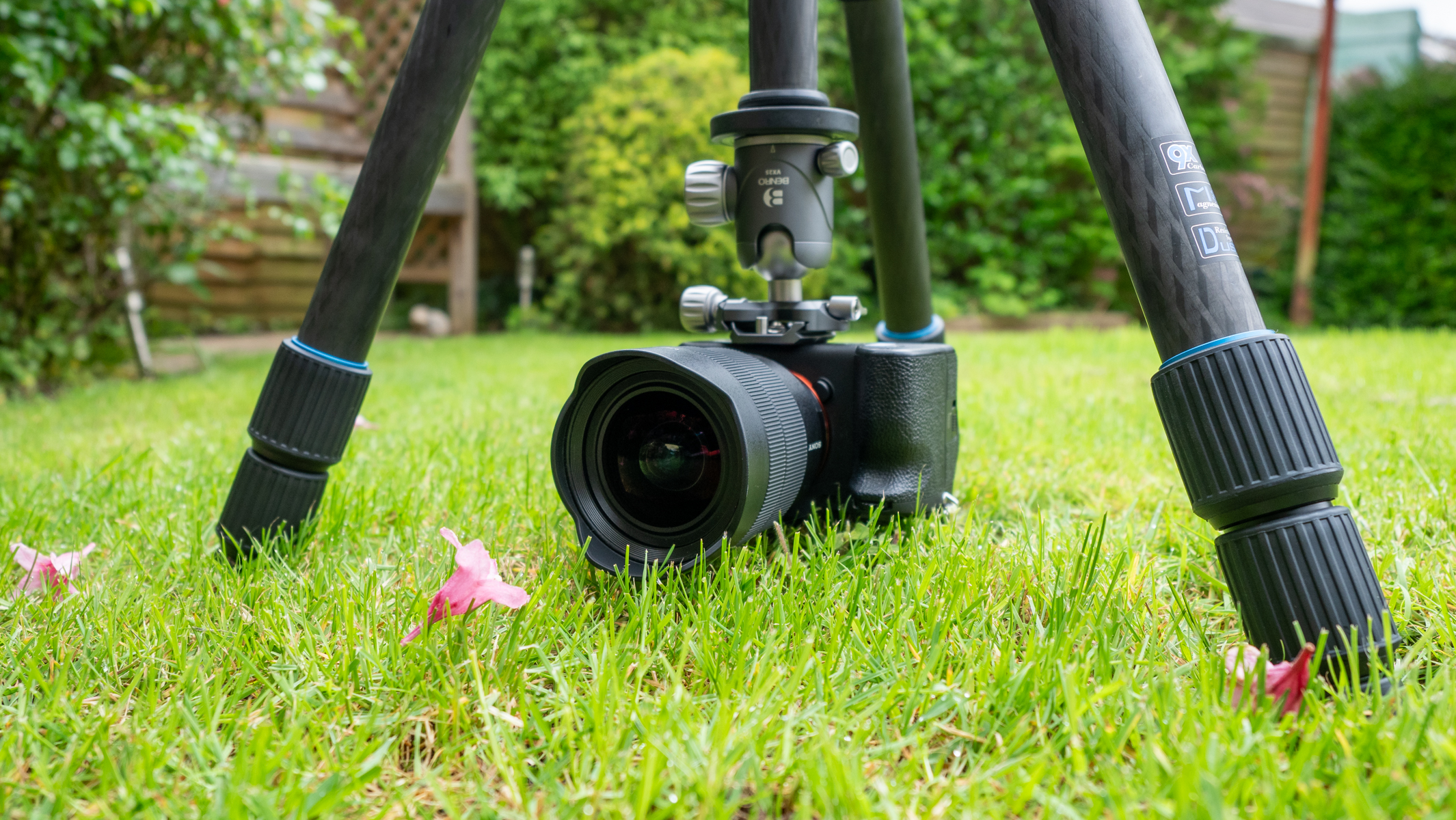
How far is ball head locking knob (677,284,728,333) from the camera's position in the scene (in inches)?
40.5

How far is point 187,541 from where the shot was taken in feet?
3.39

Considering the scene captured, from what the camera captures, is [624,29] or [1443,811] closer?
[1443,811]

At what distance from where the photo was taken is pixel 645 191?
547cm

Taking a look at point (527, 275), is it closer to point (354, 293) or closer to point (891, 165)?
point (891, 165)

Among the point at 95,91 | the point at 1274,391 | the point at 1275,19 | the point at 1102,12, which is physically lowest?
the point at 1274,391

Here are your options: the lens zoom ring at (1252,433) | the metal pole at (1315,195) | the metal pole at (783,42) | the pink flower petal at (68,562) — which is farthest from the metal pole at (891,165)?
the metal pole at (1315,195)

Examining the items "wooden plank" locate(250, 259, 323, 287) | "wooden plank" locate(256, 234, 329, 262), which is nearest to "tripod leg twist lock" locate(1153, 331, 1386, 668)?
"wooden plank" locate(256, 234, 329, 262)

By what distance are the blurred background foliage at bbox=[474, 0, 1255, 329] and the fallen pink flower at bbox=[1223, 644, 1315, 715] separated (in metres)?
5.31

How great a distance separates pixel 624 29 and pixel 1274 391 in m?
6.54

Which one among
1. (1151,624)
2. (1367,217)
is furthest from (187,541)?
(1367,217)

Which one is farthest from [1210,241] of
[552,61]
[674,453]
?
[552,61]

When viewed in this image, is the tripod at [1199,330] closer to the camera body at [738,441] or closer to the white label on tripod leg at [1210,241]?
the white label on tripod leg at [1210,241]

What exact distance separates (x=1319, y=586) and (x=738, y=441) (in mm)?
439

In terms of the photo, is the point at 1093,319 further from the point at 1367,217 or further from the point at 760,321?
the point at 760,321
